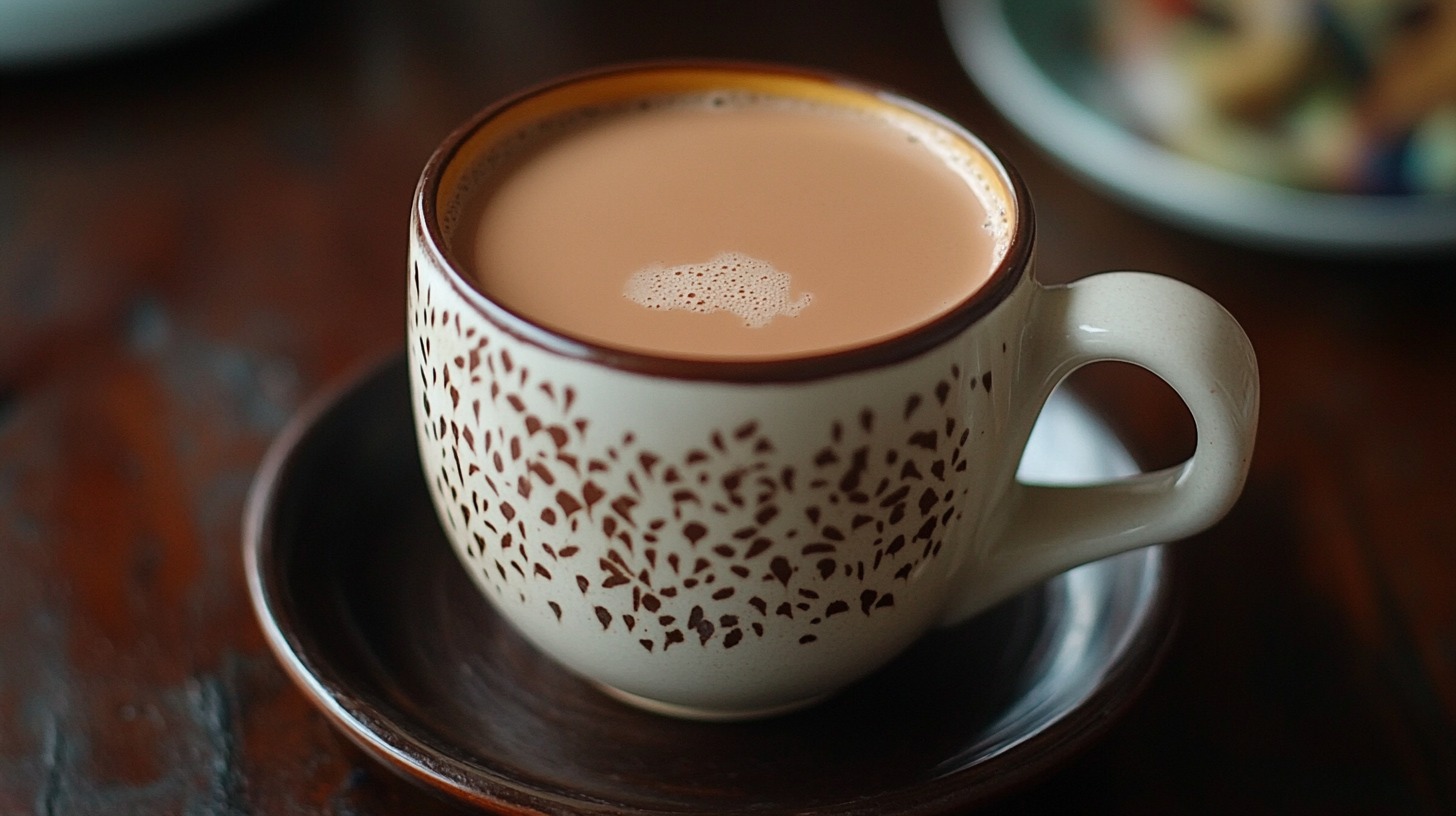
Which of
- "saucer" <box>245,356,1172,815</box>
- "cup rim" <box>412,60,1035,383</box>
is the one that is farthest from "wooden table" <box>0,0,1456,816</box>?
"cup rim" <box>412,60,1035,383</box>

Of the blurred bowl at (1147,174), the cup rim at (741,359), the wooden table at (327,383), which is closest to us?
the cup rim at (741,359)

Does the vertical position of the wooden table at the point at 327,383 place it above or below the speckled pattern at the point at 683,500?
below

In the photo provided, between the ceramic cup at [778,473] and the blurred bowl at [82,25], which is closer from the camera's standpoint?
the ceramic cup at [778,473]

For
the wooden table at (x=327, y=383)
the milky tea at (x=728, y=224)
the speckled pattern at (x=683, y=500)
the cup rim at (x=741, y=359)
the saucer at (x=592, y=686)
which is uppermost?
the cup rim at (x=741, y=359)

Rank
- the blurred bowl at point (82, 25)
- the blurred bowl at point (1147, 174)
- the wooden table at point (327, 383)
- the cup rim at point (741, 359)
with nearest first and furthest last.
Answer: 1. the cup rim at point (741, 359)
2. the wooden table at point (327, 383)
3. the blurred bowl at point (1147, 174)
4. the blurred bowl at point (82, 25)

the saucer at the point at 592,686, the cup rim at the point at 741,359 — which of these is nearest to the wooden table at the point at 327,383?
the saucer at the point at 592,686

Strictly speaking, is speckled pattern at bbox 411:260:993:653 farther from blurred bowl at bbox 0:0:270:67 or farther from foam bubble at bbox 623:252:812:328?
blurred bowl at bbox 0:0:270:67

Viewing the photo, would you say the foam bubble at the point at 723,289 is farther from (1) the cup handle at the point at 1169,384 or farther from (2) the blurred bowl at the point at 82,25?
(2) the blurred bowl at the point at 82,25

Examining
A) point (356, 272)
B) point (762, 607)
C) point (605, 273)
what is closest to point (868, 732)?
point (762, 607)
